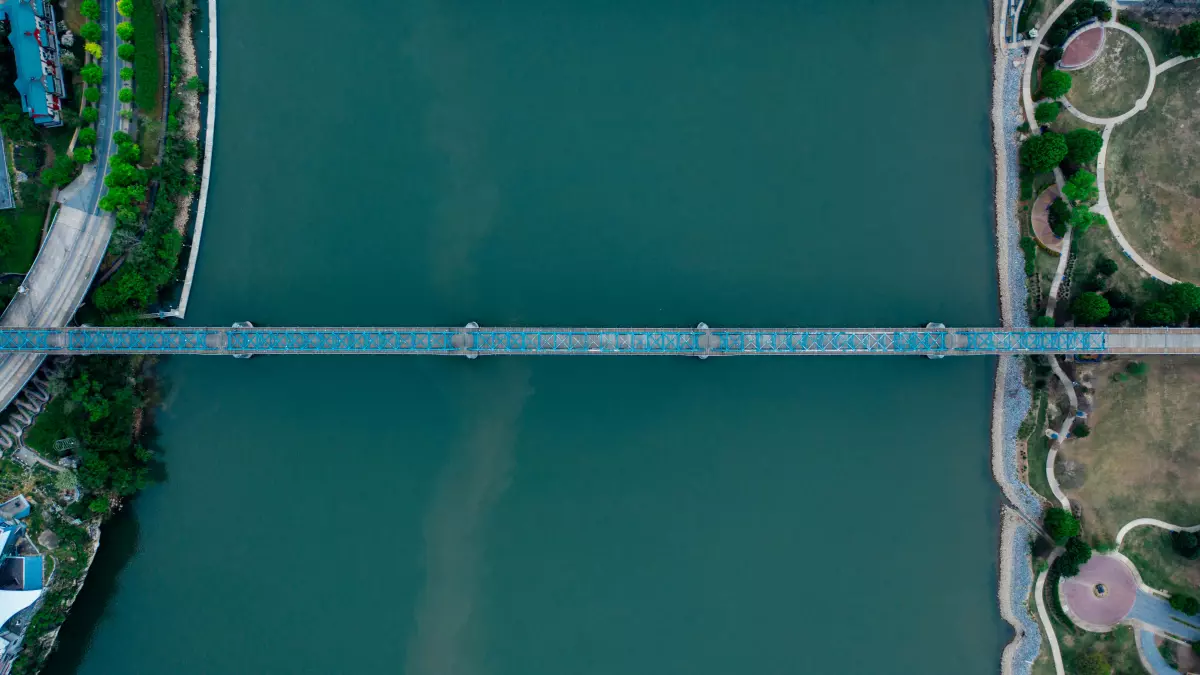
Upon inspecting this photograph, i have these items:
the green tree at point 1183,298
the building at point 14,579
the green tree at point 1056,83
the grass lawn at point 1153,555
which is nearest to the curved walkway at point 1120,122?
the green tree at point 1183,298

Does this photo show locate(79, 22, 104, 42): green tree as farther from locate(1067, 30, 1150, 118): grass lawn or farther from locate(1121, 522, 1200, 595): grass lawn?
locate(1121, 522, 1200, 595): grass lawn

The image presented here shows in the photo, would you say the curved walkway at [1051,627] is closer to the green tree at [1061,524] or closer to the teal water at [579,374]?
the green tree at [1061,524]

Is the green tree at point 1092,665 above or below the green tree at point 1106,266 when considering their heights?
below

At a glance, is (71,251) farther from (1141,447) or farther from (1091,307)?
(1141,447)

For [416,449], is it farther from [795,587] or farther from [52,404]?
[795,587]

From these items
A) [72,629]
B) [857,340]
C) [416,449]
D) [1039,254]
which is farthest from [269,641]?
[1039,254]
